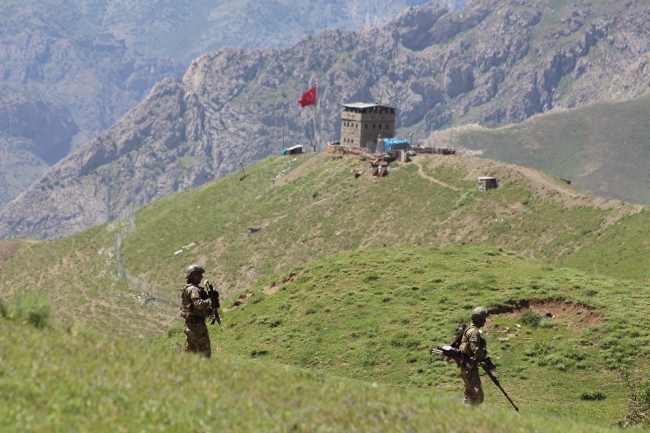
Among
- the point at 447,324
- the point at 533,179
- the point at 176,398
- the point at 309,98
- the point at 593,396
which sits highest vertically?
the point at 309,98

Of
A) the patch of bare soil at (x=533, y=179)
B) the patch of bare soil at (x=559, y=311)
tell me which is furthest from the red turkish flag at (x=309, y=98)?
the patch of bare soil at (x=559, y=311)

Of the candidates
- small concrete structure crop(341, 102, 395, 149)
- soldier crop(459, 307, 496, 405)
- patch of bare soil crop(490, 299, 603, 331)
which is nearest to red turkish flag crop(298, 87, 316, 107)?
small concrete structure crop(341, 102, 395, 149)

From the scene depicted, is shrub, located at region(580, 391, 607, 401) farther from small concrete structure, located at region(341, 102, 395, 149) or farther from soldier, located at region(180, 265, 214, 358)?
small concrete structure, located at region(341, 102, 395, 149)

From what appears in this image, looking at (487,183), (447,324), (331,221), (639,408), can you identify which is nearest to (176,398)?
(639,408)

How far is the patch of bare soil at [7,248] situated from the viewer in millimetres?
120700

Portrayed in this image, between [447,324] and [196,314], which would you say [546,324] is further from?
[196,314]

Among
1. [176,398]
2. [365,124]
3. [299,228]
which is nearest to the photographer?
[176,398]

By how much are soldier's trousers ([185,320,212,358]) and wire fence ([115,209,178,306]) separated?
57.2 m

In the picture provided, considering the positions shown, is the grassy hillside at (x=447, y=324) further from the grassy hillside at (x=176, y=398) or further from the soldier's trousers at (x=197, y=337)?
the grassy hillside at (x=176, y=398)

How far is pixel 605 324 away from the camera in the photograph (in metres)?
28.5

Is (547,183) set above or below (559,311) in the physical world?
above

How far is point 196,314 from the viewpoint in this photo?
19422mm

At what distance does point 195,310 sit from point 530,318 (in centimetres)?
1596

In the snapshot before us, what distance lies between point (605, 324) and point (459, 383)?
7.04 metres
